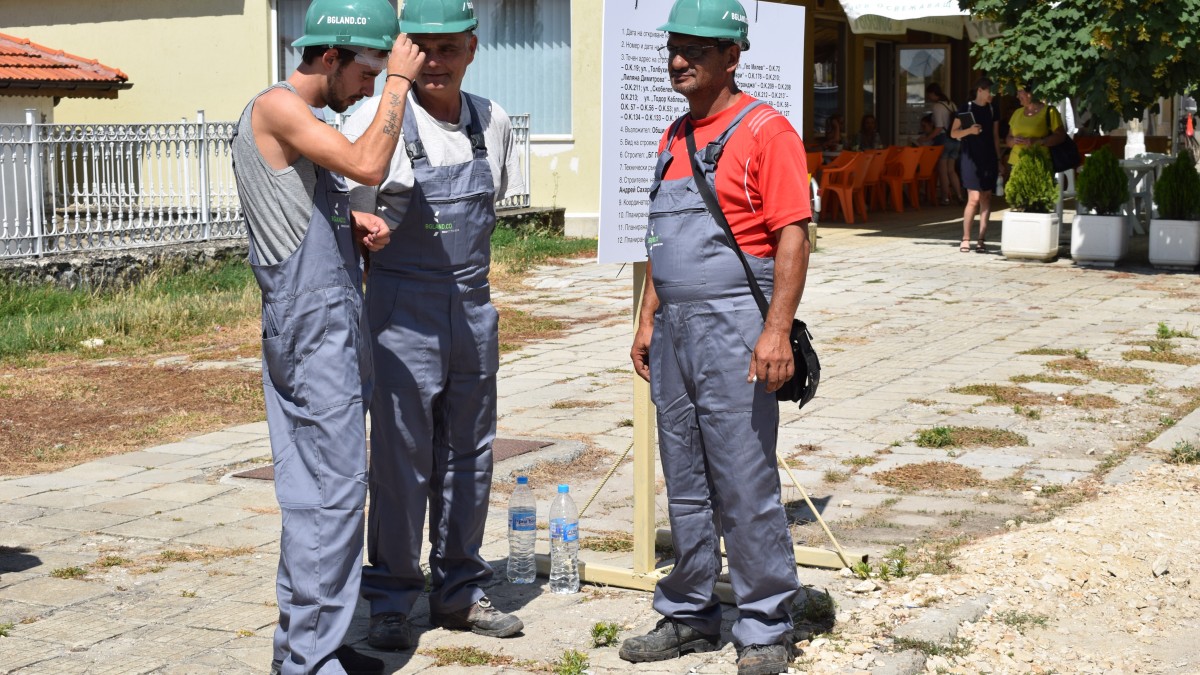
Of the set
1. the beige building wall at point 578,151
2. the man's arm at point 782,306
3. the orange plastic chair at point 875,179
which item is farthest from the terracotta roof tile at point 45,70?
the man's arm at point 782,306

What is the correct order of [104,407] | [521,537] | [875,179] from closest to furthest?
[521,537] < [104,407] < [875,179]

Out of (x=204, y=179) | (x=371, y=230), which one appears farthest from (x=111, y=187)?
(x=371, y=230)

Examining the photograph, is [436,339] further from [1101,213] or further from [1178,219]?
[1101,213]

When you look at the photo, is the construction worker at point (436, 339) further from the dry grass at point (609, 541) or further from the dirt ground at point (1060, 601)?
the dirt ground at point (1060, 601)

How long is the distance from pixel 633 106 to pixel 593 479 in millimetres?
2432

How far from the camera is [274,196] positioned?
4.25m

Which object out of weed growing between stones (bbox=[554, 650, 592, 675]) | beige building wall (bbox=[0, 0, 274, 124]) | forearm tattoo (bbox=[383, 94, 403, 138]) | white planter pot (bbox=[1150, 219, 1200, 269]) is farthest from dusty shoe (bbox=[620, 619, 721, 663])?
beige building wall (bbox=[0, 0, 274, 124])

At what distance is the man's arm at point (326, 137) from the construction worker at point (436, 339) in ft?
1.02

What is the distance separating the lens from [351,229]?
443cm

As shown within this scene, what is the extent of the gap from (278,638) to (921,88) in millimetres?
24407

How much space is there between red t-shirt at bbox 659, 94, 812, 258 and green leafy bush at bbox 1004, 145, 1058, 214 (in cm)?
1176

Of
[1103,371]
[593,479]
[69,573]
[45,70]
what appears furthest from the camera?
[45,70]

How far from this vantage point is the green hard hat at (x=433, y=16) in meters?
4.60

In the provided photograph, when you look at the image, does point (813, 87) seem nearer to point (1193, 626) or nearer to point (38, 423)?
point (38, 423)
